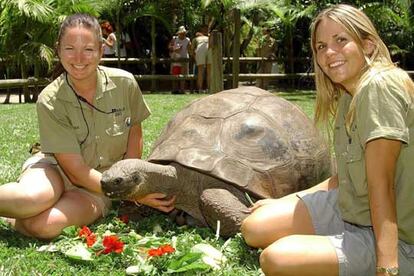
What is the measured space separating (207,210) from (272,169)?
447mm

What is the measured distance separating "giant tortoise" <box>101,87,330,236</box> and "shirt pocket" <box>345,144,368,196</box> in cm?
87

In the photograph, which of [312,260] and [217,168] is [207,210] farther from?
[312,260]

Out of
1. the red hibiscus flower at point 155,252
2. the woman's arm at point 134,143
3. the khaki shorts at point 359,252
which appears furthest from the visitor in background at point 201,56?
the khaki shorts at point 359,252

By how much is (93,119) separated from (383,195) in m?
1.87

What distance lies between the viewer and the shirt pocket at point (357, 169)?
2477mm

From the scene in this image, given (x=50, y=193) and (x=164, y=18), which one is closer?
(x=50, y=193)

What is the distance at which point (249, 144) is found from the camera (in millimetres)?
3492

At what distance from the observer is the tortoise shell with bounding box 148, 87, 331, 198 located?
3373 millimetres

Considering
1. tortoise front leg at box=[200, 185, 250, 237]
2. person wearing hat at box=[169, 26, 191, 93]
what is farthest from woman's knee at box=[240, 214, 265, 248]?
person wearing hat at box=[169, 26, 191, 93]

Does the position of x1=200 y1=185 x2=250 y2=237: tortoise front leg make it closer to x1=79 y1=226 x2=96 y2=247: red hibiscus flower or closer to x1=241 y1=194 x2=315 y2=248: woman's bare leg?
x1=241 y1=194 x2=315 y2=248: woman's bare leg

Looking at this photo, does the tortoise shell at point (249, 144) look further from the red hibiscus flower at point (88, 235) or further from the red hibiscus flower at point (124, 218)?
the red hibiscus flower at point (88, 235)

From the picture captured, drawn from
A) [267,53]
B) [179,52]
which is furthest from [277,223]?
[267,53]

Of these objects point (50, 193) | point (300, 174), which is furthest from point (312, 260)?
point (50, 193)

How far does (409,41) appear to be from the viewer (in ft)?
57.5
